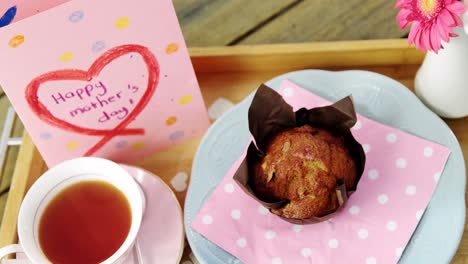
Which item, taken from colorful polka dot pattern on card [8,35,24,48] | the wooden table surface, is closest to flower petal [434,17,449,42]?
the wooden table surface

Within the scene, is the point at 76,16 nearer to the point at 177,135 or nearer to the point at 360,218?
the point at 177,135

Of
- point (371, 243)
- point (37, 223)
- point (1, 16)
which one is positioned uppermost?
point (1, 16)

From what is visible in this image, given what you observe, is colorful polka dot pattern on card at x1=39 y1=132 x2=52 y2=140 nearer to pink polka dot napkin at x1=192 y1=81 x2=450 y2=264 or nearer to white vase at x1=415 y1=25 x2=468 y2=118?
pink polka dot napkin at x1=192 y1=81 x2=450 y2=264

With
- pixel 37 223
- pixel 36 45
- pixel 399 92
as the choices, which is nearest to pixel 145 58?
pixel 36 45

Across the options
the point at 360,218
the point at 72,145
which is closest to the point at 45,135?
the point at 72,145

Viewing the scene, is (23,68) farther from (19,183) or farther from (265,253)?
(265,253)
